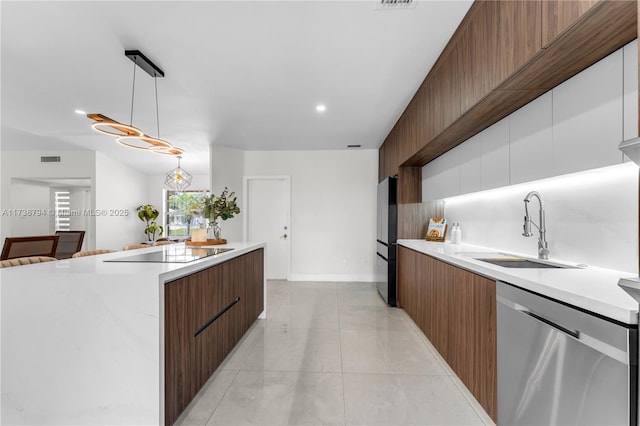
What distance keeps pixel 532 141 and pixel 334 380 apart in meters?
2.10

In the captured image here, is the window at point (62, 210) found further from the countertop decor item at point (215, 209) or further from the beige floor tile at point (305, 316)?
the beige floor tile at point (305, 316)

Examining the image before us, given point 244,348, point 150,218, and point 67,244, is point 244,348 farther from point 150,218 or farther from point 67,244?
point 150,218

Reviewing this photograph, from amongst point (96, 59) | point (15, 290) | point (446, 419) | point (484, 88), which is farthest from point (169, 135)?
point (446, 419)

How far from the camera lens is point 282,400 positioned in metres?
1.87

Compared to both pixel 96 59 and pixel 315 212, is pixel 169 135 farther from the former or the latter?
pixel 315 212

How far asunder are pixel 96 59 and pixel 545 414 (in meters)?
3.83

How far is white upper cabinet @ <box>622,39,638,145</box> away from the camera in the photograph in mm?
1210

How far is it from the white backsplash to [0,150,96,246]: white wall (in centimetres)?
735

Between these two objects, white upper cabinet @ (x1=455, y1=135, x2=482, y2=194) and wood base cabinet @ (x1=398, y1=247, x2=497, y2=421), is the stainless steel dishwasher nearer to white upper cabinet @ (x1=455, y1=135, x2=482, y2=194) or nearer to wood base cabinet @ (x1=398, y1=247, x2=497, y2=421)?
wood base cabinet @ (x1=398, y1=247, x2=497, y2=421)

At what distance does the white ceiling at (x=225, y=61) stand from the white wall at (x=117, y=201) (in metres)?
1.92

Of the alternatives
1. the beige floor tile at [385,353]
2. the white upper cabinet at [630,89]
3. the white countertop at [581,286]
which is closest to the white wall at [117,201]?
the beige floor tile at [385,353]

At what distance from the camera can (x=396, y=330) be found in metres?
3.07

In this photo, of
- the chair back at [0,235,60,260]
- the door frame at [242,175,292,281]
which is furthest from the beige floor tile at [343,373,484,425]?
the chair back at [0,235,60,260]

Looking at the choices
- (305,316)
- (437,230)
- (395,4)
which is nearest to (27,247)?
(305,316)
